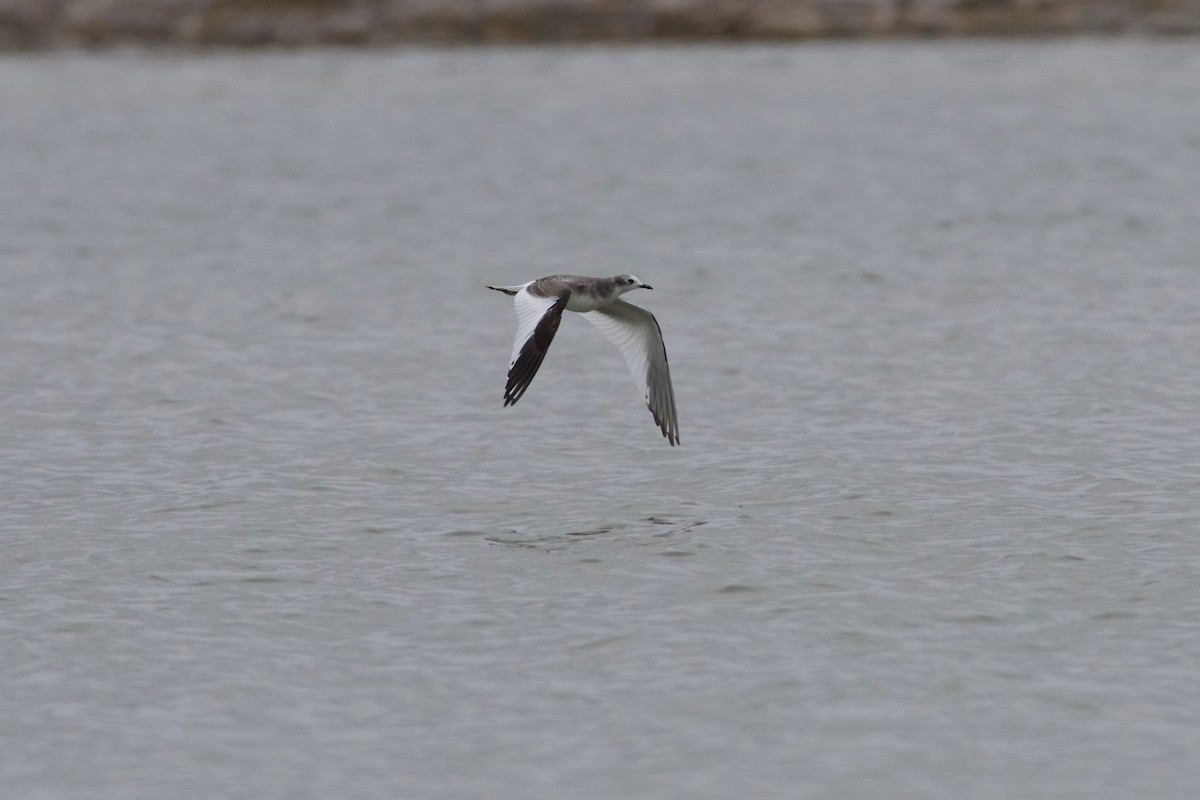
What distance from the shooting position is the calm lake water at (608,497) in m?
9.47

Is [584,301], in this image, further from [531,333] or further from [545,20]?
[545,20]

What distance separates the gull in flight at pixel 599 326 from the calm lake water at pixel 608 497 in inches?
25.0

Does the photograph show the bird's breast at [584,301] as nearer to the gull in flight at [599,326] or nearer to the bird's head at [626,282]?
the gull in flight at [599,326]

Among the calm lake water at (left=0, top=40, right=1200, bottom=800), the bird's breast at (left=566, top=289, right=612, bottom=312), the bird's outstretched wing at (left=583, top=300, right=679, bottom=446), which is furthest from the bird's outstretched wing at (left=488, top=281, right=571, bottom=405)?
the bird's outstretched wing at (left=583, top=300, right=679, bottom=446)

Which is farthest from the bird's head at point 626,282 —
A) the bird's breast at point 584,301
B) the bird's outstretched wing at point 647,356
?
the bird's outstretched wing at point 647,356

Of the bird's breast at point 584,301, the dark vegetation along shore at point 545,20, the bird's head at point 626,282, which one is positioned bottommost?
the bird's breast at point 584,301

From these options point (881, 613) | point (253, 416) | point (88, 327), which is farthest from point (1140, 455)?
point (88, 327)

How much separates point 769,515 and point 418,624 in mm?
3077

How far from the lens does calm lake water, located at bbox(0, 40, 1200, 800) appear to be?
31.1ft

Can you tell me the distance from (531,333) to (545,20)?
126 feet

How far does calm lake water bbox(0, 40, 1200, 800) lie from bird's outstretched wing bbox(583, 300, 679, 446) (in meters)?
0.49

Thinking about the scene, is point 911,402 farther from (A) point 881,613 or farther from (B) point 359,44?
(B) point 359,44

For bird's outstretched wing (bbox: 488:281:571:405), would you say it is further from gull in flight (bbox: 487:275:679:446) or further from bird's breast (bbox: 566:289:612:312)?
bird's breast (bbox: 566:289:612:312)

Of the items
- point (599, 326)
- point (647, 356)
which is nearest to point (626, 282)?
point (647, 356)
